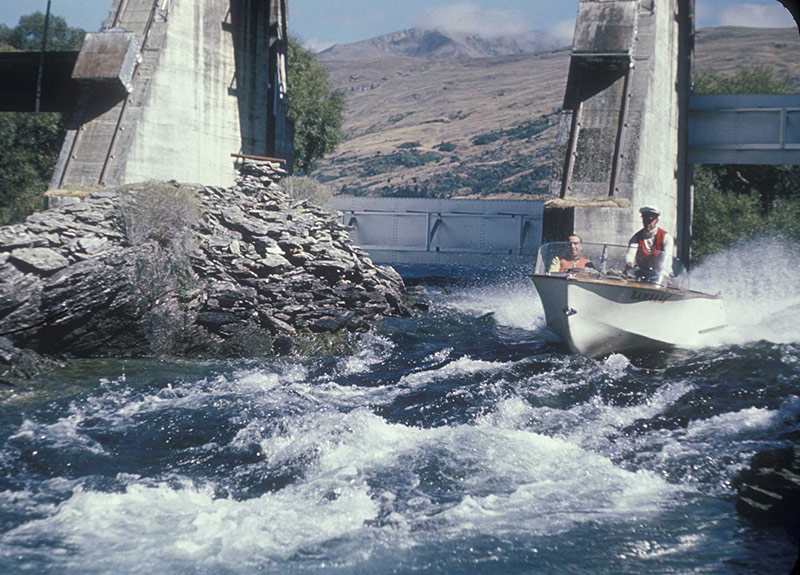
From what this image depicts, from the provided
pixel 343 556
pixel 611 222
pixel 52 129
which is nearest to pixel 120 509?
pixel 343 556

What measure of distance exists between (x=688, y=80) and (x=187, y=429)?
21.6 metres

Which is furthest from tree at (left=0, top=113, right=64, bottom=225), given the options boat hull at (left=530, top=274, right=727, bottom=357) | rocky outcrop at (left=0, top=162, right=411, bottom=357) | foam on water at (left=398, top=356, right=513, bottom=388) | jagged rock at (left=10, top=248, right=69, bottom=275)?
boat hull at (left=530, top=274, right=727, bottom=357)

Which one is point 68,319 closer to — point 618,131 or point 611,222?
point 611,222

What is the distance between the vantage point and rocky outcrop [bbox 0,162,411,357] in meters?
14.6

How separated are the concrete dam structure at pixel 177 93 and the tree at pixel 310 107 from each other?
9.59 metres

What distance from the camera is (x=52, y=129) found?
1325 inches

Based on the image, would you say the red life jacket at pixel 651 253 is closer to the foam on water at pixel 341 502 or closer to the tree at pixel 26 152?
the foam on water at pixel 341 502

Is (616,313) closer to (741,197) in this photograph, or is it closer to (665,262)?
(665,262)

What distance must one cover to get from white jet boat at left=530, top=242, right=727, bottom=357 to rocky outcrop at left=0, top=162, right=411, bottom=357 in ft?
15.8

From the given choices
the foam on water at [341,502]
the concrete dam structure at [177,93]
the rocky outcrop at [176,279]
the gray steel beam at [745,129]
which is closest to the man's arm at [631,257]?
the foam on water at [341,502]

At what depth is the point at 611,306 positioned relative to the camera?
47.8 ft

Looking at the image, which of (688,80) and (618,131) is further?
(688,80)

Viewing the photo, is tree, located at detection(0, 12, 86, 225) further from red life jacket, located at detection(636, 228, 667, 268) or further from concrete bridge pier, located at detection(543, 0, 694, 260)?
red life jacket, located at detection(636, 228, 667, 268)

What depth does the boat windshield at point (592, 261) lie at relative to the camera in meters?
15.0
